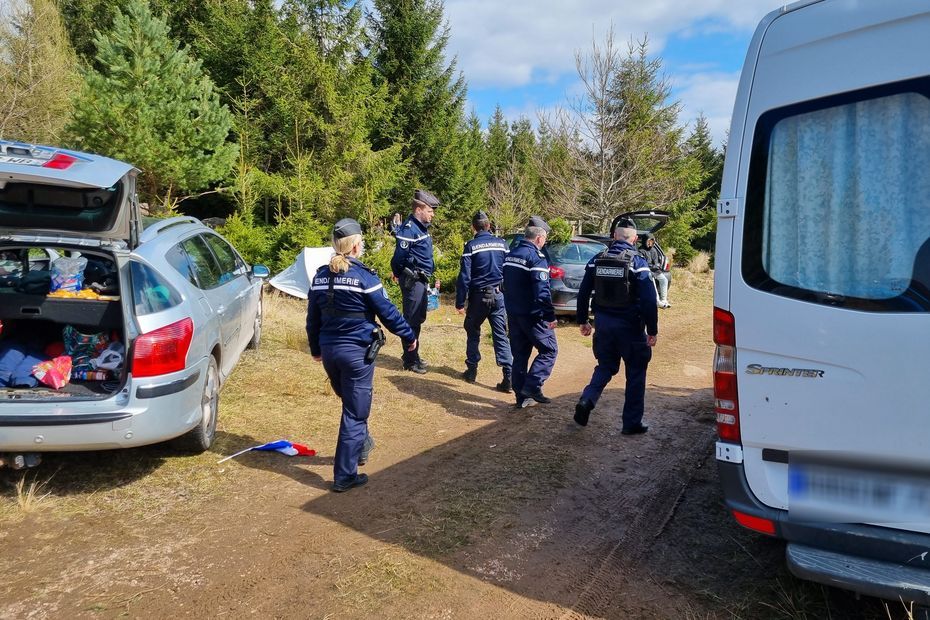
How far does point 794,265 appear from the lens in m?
2.60

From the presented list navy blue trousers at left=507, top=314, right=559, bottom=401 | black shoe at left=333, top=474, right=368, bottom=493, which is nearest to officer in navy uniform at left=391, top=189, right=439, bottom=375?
navy blue trousers at left=507, top=314, right=559, bottom=401

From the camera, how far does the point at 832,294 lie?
2.50 meters

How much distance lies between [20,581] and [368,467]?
228cm

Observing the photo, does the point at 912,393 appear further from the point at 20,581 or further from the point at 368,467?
the point at 20,581

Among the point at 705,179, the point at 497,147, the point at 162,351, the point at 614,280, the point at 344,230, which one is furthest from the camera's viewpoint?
the point at 497,147

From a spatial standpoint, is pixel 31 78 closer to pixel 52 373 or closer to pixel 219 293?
pixel 219 293

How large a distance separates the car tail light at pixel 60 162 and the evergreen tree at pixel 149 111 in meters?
8.35

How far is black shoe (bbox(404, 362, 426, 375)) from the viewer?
25.7 feet

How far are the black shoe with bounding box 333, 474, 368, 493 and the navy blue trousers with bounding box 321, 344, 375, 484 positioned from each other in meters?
0.03

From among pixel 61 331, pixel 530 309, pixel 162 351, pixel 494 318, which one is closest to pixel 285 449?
pixel 162 351

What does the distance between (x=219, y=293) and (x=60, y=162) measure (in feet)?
6.09

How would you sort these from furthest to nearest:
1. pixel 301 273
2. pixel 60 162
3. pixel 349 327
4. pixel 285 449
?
pixel 301 273 < pixel 285 449 < pixel 349 327 < pixel 60 162

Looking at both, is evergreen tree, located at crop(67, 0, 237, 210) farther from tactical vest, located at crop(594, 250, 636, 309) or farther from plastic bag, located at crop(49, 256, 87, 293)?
tactical vest, located at crop(594, 250, 636, 309)

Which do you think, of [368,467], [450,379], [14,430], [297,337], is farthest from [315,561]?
[297,337]
